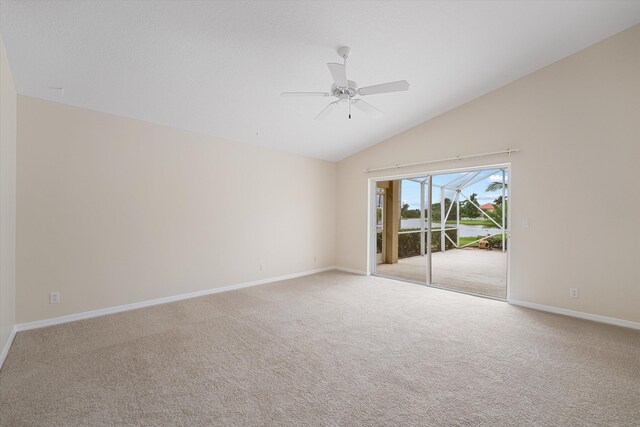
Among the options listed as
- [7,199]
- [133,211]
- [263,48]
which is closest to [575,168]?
[263,48]

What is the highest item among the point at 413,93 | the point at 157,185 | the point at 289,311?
the point at 413,93

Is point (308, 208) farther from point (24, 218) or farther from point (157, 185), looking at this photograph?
point (24, 218)

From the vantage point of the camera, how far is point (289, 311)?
3742 mm

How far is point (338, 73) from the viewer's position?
250 cm

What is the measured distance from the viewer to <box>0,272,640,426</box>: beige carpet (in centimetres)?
182

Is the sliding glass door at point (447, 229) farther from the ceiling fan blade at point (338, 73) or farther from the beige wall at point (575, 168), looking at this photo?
the ceiling fan blade at point (338, 73)

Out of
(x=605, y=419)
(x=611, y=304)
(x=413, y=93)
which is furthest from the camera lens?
(x=413, y=93)

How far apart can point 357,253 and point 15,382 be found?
5054mm

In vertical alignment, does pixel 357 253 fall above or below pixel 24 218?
below

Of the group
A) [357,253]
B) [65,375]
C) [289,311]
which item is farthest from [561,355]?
[65,375]

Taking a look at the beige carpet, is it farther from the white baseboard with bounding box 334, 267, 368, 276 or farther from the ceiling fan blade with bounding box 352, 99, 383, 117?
the ceiling fan blade with bounding box 352, 99, 383, 117

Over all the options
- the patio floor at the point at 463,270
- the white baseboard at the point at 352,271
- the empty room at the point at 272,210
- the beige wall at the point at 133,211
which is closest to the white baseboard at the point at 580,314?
the empty room at the point at 272,210

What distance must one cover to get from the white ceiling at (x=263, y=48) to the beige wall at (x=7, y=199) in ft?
0.93

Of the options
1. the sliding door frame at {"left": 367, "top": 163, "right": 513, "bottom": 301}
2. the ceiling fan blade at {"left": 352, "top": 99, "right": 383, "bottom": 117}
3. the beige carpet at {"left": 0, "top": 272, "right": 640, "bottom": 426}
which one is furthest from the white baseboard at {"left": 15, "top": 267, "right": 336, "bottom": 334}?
the ceiling fan blade at {"left": 352, "top": 99, "right": 383, "bottom": 117}
